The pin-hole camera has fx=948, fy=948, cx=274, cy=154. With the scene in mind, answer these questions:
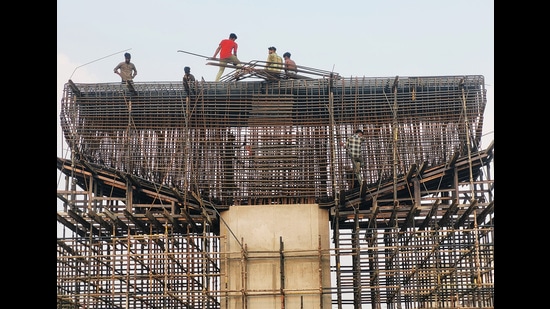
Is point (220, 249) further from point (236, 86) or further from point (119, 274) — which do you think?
point (236, 86)

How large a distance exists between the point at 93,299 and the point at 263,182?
5.27 m

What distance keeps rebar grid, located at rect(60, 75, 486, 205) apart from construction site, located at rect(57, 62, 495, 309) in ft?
0.10

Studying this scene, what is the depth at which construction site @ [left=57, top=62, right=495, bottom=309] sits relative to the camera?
23766 millimetres

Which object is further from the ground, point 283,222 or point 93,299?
point 283,222

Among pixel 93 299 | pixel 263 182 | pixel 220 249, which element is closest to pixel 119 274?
pixel 93 299

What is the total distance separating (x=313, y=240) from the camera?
2400 cm

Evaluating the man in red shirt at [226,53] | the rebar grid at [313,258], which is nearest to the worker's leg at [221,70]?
the man in red shirt at [226,53]

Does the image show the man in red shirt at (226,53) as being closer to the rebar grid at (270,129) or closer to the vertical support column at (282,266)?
the rebar grid at (270,129)

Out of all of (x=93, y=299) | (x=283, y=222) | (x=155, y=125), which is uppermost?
(x=155, y=125)

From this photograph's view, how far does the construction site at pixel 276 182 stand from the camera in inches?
936

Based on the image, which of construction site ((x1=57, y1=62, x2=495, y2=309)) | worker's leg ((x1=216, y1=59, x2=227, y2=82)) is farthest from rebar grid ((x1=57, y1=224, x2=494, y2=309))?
worker's leg ((x1=216, y1=59, x2=227, y2=82))
